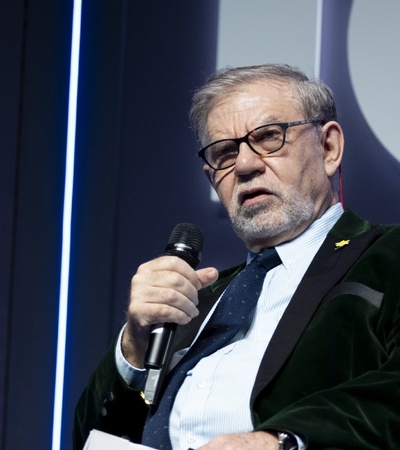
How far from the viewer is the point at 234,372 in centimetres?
155

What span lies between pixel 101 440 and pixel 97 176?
1.21m

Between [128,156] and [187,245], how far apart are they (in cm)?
91

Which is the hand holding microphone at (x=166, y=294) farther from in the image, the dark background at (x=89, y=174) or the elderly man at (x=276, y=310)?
the dark background at (x=89, y=174)

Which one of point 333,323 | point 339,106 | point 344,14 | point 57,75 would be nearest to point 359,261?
point 333,323

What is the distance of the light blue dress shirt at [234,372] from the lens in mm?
1507

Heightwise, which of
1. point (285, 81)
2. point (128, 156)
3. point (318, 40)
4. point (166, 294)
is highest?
point (318, 40)

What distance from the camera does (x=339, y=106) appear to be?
2150mm

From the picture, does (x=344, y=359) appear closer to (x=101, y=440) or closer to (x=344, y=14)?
(x=101, y=440)

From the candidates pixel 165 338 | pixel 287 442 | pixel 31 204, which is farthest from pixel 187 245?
pixel 31 204

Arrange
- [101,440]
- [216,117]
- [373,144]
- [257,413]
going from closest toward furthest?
1. [101,440]
2. [257,413]
3. [216,117]
4. [373,144]

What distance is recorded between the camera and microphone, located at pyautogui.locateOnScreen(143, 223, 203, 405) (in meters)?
1.45

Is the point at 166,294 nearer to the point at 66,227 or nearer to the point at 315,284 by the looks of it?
the point at 315,284

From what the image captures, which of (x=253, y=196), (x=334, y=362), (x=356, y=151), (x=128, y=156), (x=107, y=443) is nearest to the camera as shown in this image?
(x=107, y=443)

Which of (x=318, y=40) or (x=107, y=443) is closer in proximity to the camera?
(x=107, y=443)
